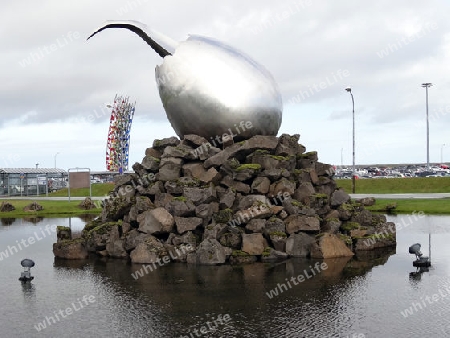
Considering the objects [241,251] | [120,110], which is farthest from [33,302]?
[120,110]

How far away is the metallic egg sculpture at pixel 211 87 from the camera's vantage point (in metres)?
23.0

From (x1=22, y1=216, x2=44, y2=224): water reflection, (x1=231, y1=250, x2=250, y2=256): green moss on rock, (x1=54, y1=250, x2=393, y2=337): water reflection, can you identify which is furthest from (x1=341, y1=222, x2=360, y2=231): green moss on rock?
(x1=22, y1=216, x2=44, y2=224): water reflection

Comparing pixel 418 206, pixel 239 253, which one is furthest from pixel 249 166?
pixel 418 206

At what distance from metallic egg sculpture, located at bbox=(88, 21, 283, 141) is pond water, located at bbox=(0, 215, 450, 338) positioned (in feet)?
23.2

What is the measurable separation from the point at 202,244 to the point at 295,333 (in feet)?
30.2

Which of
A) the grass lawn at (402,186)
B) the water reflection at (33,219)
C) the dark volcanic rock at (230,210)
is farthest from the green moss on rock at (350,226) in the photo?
the grass lawn at (402,186)

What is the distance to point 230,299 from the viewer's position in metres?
13.5

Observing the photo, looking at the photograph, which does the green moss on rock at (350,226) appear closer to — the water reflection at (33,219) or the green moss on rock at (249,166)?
the green moss on rock at (249,166)

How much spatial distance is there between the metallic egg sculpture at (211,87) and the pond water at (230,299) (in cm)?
706

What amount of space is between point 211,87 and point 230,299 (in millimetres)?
11458

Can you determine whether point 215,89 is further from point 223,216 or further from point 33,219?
point 33,219

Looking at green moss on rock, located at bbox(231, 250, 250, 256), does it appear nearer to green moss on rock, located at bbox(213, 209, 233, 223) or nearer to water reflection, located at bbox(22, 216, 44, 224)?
green moss on rock, located at bbox(213, 209, 233, 223)

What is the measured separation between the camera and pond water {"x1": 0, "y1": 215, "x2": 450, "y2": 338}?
35.9 ft

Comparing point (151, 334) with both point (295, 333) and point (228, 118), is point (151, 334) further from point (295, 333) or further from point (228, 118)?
point (228, 118)
